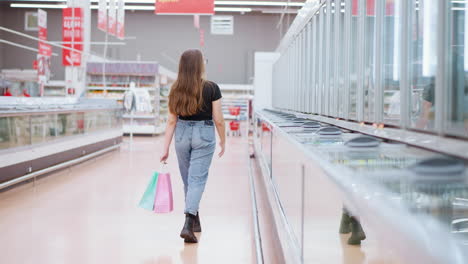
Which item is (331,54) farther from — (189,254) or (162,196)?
(189,254)

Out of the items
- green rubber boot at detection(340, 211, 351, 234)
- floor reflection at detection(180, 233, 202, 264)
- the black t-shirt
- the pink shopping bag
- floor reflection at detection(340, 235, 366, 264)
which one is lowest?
floor reflection at detection(180, 233, 202, 264)

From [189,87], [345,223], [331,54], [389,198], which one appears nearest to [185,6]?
[331,54]

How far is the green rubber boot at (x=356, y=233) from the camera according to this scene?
1522mm

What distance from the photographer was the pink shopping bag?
14.0 feet

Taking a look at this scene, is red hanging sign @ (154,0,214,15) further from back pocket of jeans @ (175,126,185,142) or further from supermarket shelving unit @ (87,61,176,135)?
supermarket shelving unit @ (87,61,176,135)

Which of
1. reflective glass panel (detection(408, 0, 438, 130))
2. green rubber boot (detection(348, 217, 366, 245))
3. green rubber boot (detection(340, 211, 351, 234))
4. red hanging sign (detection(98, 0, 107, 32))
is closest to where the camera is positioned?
green rubber boot (detection(348, 217, 366, 245))

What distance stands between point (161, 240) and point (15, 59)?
1123 inches

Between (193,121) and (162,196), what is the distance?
651 millimetres

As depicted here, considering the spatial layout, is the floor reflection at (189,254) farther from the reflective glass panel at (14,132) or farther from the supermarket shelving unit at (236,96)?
the supermarket shelving unit at (236,96)

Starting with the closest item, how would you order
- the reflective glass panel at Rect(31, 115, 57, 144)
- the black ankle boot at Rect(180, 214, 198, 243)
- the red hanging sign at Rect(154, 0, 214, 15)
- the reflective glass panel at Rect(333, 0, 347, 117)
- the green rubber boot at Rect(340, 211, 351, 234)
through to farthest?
the green rubber boot at Rect(340, 211, 351, 234) < the black ankle boot at Rect(180, 214, 198, 243) < the reflective glass panel at Rect(333, 0, 347, 117) < the reflective glass panel at Rect(31, 115, 57, 144) < the red hanging sign at Rect(154, 0, 214, 15)

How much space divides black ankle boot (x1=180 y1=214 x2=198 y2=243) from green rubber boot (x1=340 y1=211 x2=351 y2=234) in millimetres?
2457

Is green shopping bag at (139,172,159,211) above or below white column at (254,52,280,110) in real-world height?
below

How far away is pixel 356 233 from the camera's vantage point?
5.26ft

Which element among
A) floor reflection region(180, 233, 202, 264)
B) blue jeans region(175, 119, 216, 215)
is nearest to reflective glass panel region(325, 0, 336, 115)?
blue jeans region(175, 119, 216, 215)
